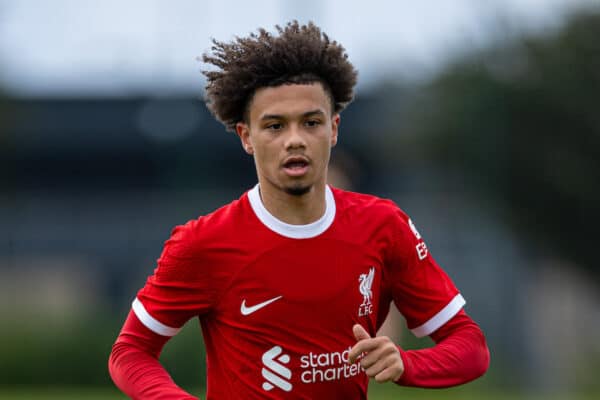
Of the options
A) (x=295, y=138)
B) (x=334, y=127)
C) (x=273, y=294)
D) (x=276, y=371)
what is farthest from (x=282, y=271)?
(x=334, y=127)

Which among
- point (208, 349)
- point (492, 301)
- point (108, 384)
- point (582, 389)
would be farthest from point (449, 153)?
point (208, 349)

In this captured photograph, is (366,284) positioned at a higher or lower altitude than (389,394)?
Result: lower

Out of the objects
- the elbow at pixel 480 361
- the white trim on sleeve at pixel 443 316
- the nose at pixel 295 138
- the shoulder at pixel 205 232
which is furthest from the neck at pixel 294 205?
the elbow at pixel 480 361

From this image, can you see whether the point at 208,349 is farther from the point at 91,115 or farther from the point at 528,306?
the point at 91,115

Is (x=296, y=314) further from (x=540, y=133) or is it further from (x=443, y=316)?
(x=540, y=133)

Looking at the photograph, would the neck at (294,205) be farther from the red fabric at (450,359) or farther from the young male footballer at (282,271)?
the red fabric at (450,359)

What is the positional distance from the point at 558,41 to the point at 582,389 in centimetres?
434

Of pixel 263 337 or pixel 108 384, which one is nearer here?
pixel 263 337

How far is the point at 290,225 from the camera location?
4414mm

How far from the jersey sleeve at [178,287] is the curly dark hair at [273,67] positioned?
0.48 meters

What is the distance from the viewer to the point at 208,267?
4.35 m

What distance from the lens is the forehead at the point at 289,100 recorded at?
14.2ft

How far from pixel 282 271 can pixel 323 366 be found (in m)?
0.37

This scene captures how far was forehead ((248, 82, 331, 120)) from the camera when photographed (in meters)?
4.32
